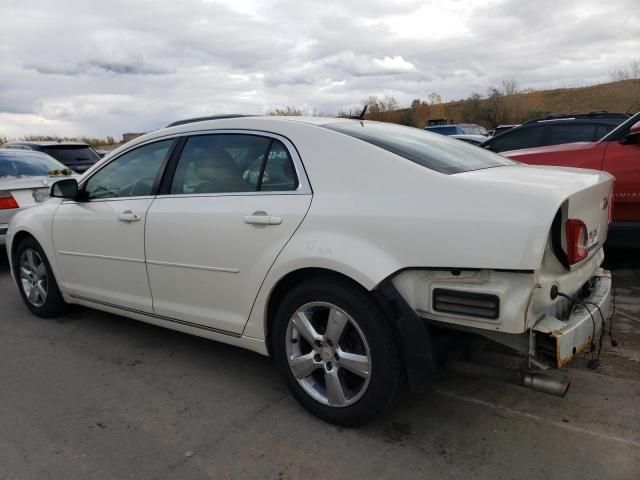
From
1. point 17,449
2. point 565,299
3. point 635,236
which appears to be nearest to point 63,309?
point 17,449

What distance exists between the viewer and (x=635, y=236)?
4641mm

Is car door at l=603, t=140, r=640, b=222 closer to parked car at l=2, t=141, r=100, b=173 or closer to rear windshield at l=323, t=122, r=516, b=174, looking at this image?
rear windshield at l=323, t=122, r=516, b=174

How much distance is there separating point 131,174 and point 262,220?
151cm

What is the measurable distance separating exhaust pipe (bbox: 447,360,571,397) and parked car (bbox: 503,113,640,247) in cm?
259

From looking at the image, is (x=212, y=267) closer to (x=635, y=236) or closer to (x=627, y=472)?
(x=627, y=472)

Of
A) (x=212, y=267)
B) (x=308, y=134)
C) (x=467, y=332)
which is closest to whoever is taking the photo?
(x=467, y=332)

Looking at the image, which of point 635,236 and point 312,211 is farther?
point 635,236

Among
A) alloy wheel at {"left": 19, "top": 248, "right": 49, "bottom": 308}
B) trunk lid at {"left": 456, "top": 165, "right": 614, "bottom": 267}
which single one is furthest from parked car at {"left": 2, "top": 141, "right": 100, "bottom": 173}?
trunk lid at {"left": 456, "top": 165, "right": 614, "bottom": 267}

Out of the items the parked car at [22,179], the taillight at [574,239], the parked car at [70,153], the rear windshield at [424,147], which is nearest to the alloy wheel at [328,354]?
the rear windshield at [424,147]

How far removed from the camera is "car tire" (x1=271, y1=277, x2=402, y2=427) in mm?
2629

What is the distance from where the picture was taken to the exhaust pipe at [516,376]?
2.54 meters

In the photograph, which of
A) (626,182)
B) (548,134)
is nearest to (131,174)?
(626,182)

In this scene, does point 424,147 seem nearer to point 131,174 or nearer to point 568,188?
point 568,188

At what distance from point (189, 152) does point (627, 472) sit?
300cm
